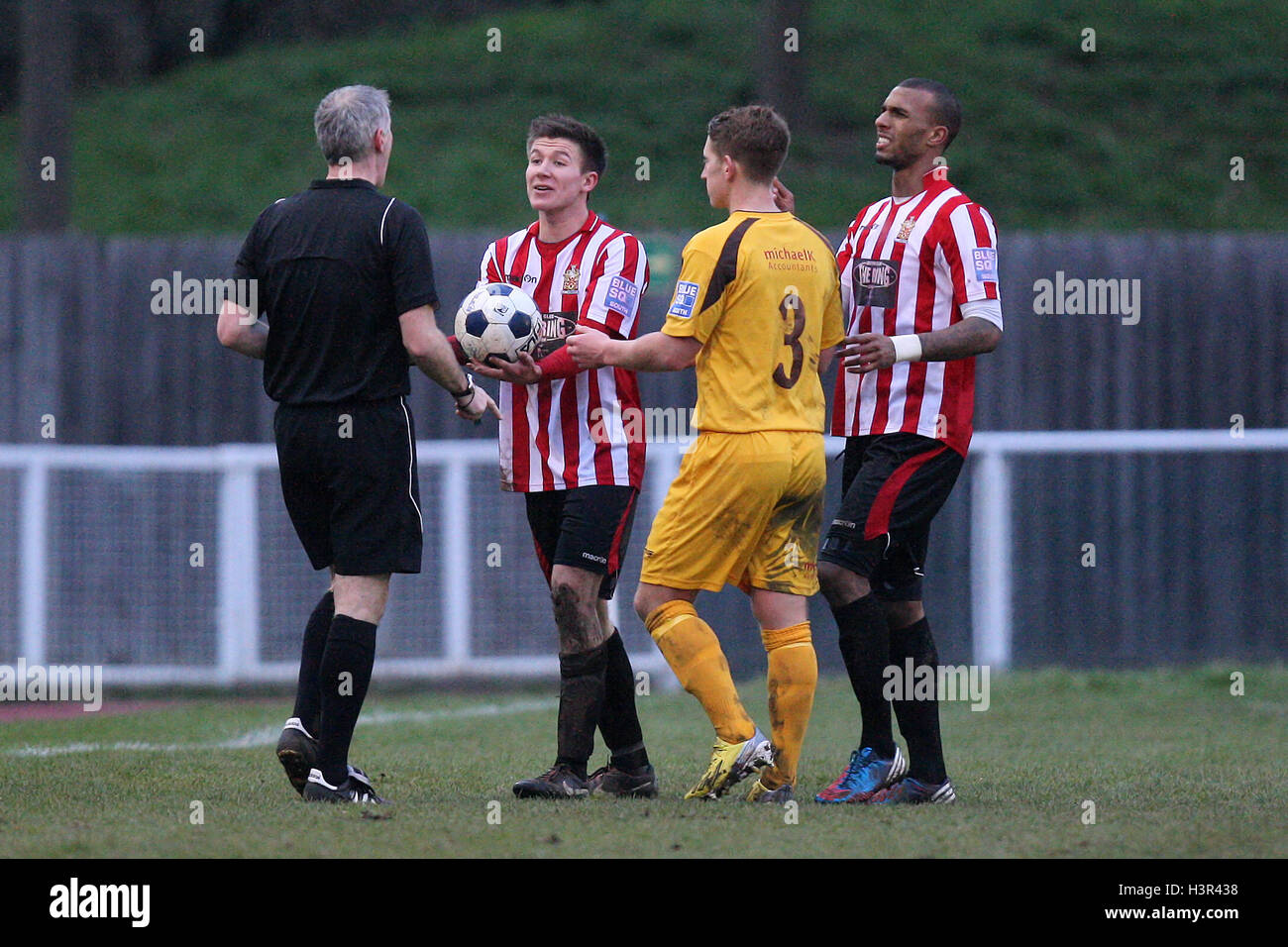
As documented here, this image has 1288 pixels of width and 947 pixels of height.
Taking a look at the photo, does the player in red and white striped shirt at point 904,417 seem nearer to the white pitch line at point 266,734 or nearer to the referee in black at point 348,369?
the referee in black at point 348,369

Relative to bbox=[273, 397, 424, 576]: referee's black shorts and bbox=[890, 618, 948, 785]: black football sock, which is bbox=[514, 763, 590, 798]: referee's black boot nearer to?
bbox=[273, 397, 424, 576]: referee's black shorts

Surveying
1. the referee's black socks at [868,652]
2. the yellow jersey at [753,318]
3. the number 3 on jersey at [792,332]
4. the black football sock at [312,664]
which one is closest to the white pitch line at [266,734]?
the black football sock at [312,664]

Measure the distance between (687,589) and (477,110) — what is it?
55.8ft

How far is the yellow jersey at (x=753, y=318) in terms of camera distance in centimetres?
543

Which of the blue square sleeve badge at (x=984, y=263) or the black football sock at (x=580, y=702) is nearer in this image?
the blue square sleeve badge at (x=984, y=263)

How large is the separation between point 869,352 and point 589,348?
909mm

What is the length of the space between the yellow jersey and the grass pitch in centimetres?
132

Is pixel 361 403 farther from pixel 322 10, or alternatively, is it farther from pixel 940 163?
pixel 322 10

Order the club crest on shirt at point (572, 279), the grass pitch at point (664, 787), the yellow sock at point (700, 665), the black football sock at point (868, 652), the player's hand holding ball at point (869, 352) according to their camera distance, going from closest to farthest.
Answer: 1. the grass pitch at point (664, 787)
2. the player's hand holding ball at point (869, 352)
3. the yellow sock at point (700, 665)
4. the black football sock at point (868, 652)
5. the club crest on shirt at point (572, 279)

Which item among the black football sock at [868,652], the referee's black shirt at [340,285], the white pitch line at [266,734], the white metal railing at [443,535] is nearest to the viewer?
the referee's black shirt at [340,285]

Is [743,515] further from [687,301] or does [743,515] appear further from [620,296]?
[620,296]

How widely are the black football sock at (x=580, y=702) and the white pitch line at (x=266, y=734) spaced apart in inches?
96.0

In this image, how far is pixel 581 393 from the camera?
5.80 m

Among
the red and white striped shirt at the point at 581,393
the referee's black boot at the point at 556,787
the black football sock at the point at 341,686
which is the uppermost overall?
the red and white striped shirt at the point at 581,393
